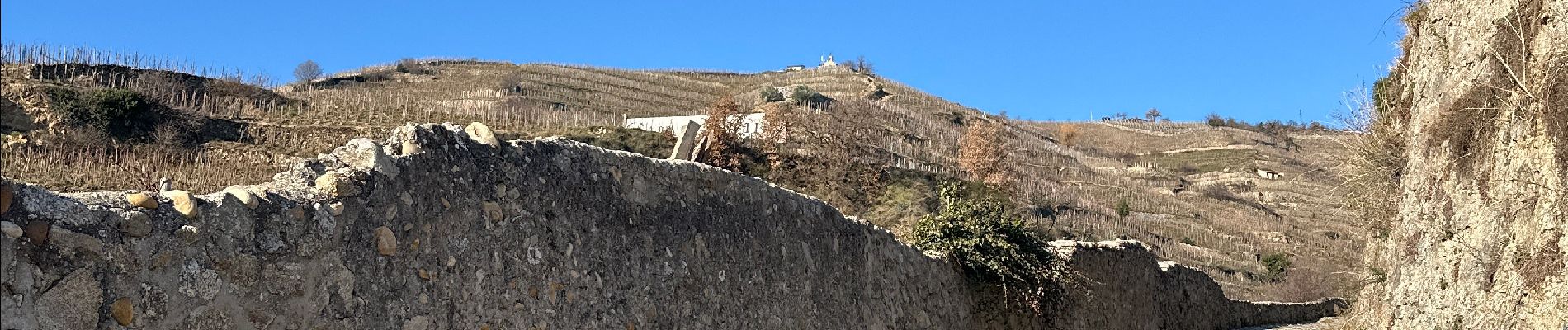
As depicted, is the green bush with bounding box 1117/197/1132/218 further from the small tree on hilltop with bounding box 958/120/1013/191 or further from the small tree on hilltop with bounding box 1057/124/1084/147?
the small tree on hilltop with bounding box 1057/124/1084/147

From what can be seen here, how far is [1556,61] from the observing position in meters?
9.16

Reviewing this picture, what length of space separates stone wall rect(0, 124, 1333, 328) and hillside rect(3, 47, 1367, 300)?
0.71 m

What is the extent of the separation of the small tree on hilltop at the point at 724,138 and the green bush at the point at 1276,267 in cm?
1485

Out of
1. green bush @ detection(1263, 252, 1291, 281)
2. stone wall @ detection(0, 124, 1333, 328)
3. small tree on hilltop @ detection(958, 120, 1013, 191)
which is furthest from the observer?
small tree on hilltop @ detection(958, 120, 1013, 191)

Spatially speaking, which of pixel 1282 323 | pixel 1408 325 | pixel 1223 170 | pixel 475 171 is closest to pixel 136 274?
pixel 475 171

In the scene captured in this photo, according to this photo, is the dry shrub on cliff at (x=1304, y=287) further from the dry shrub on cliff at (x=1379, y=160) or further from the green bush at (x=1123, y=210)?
the dry shrub on cliff at (x=1379, y=160)

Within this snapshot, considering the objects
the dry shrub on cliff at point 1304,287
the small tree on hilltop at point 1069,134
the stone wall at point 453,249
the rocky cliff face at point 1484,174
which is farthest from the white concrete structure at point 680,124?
the small tree on hilltop at point 1069,134

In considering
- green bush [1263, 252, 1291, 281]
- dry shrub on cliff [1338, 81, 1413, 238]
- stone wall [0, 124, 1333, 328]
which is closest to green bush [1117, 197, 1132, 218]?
green bush [1263, 252, 1291, 281]

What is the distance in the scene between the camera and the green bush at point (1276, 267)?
Result: 34594mm

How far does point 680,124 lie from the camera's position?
40.1 m

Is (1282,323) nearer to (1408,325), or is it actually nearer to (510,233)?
(1408,325)

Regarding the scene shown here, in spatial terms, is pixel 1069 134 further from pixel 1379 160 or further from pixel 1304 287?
pixel 1379 160

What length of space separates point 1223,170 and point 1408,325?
5679cm

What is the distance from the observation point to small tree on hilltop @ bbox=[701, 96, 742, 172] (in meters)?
27.4
